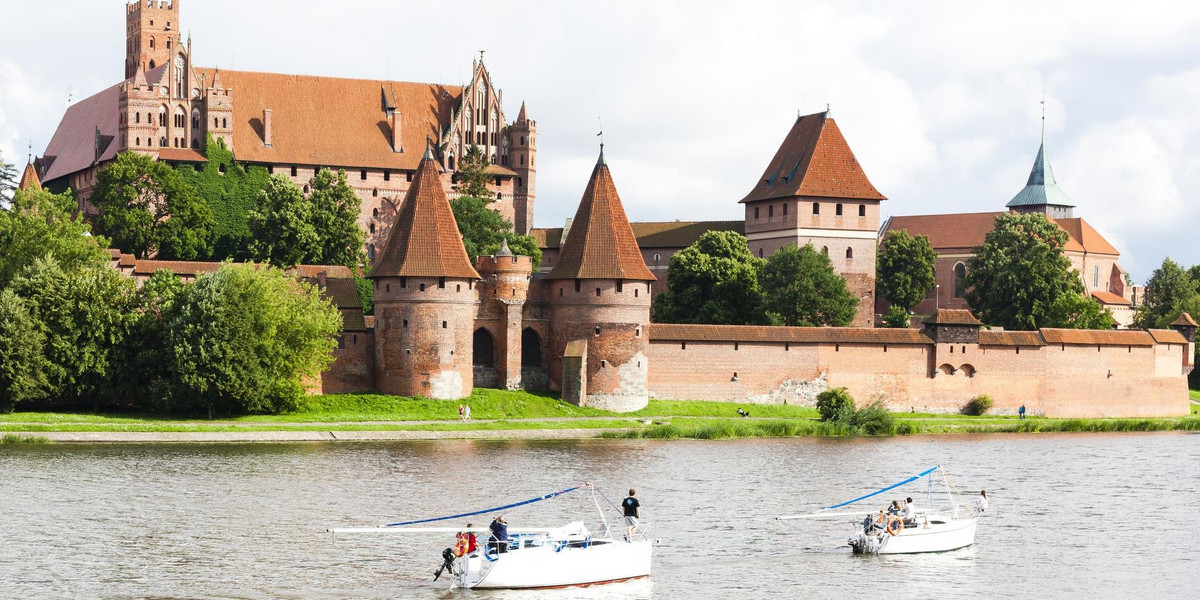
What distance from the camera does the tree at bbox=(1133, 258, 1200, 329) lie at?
310 feet

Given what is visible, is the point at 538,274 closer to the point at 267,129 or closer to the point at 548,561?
the point at 267,129

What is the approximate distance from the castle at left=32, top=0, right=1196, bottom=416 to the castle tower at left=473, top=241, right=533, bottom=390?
2.9 inches

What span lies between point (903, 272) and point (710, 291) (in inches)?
683

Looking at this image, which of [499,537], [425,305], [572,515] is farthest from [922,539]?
[425,305]

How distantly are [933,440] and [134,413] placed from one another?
2695 centimetres

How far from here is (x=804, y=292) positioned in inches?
2857

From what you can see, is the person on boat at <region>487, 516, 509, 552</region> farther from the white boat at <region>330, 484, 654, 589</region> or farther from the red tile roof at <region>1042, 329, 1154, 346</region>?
the red tile roof at <region>1042, 329, 1154, 346</region>

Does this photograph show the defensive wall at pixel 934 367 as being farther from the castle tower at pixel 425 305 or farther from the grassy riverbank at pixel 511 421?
the castle tower at pixel 425 305

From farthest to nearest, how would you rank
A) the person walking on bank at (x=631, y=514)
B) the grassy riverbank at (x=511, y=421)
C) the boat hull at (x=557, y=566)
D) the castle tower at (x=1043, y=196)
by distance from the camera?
the castle tower at (x=1043, y=196), the grassy riverbank at (x=511, y=421), the person walking on bank at (x=631, y=514), the boat hull at (x=557, y=566)

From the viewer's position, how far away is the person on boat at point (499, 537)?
3067 cm

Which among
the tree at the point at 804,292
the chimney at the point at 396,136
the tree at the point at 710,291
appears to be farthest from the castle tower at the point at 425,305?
the chimney at the point at 396,136

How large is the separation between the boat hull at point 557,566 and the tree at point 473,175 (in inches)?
2253

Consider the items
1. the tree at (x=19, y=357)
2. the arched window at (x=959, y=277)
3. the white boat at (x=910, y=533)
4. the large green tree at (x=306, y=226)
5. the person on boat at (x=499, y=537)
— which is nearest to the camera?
the person on boat at (x=499, y=537)

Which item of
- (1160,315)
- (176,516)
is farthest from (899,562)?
(1160,315)
